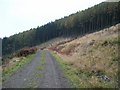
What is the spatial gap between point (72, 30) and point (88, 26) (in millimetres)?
18755

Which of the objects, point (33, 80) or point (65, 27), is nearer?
point (33, 80)

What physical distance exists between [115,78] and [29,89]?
284 inches

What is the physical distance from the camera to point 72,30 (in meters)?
178

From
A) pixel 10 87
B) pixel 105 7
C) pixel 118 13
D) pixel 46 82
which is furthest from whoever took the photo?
pixel 105 7

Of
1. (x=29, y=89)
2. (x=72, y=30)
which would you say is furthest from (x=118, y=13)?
(x=29, y=89)

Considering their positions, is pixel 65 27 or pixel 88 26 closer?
pixel 88 26

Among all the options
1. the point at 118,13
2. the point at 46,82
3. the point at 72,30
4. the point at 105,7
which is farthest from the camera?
the point at 72,30

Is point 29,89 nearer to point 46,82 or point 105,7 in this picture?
point 46,82

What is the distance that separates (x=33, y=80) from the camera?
80.6 feet

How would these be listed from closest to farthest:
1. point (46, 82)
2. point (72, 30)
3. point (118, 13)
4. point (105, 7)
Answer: point (46, 82)
point (118, 13)
point (105, 7)
point (72, 30)

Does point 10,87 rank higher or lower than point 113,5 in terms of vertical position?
lower

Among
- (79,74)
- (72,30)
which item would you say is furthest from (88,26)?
(79,74)

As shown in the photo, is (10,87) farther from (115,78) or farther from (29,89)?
(115,78)

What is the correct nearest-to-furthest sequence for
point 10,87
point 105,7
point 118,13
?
point 10,87, point 118,13, point 105,7
